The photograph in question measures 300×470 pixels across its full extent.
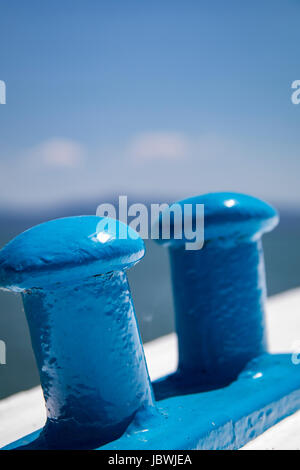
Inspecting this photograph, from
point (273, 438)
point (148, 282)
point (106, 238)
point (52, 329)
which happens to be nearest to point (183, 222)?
point (106, 238)

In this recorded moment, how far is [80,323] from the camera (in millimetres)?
1274

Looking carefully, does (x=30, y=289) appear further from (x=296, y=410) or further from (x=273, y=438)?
(x=296, y=410)

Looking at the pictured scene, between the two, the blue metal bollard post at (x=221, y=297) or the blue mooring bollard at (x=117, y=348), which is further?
the blue metal bollard post at (x=221, y=297)

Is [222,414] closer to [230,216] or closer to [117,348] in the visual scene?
[117,348]

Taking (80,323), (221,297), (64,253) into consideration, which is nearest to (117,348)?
(80,323)

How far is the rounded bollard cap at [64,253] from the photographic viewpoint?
3.93ft

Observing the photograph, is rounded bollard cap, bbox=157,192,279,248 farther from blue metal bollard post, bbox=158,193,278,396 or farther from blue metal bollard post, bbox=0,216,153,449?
blue metal bollard post, bbox=0,216,153,449

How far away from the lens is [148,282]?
6887 millimetres

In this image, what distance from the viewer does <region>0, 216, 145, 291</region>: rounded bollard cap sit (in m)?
1.20

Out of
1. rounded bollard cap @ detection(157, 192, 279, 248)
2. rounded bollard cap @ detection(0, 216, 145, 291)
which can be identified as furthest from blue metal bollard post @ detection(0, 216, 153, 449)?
rounded bollard cap @ detection(157, 192, 279, 248)

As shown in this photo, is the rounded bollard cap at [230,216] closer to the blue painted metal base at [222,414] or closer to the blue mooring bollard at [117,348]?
the blue mooring bollard at [117,348]

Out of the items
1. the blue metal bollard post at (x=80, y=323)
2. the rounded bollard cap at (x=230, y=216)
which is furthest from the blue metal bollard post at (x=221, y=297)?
the blue metal bollard post at (x=80, y=323)
